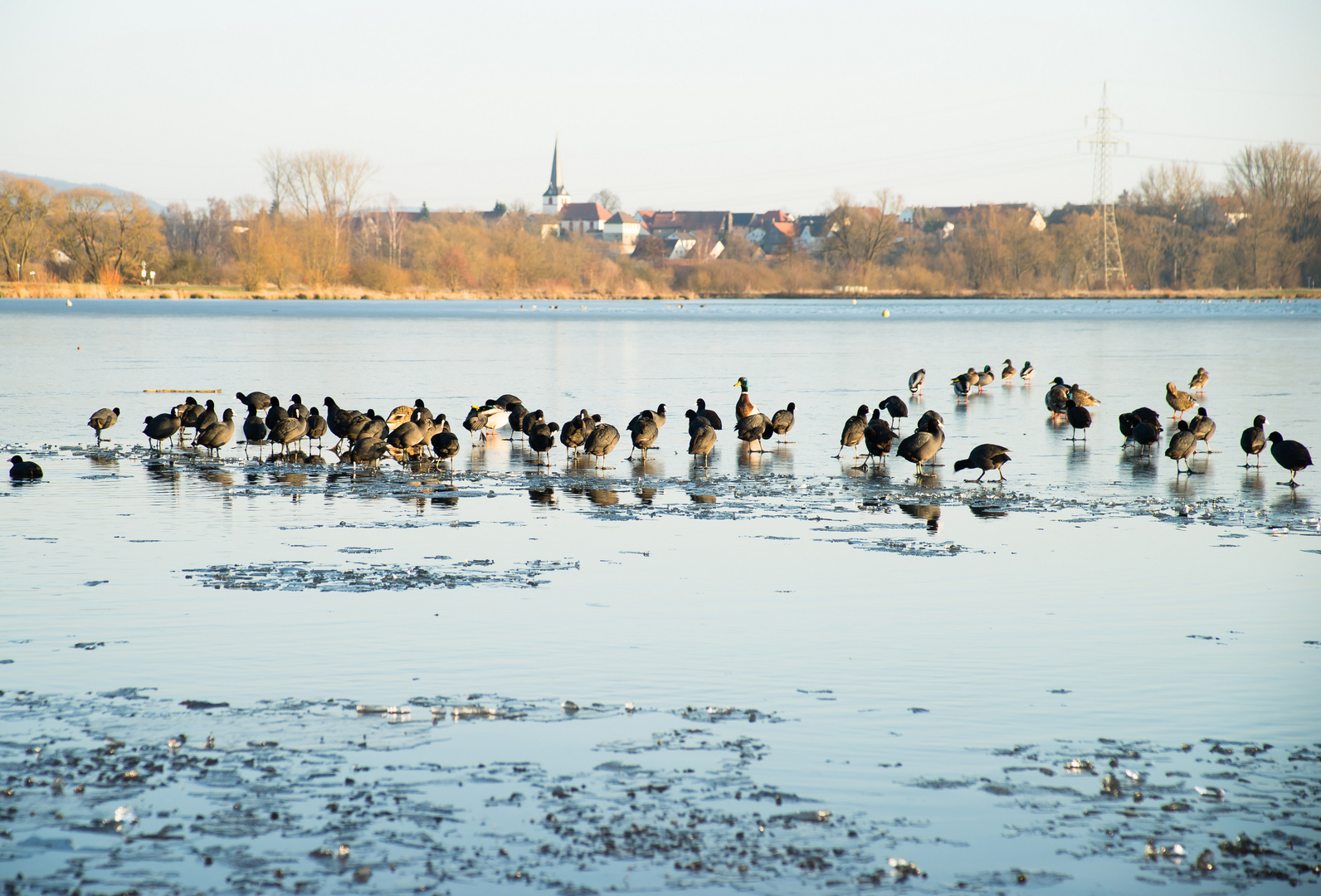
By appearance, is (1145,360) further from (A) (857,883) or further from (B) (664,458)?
(A) (857,883)

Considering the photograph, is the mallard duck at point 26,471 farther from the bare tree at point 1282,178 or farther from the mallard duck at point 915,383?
the bare tree at point 1282,178

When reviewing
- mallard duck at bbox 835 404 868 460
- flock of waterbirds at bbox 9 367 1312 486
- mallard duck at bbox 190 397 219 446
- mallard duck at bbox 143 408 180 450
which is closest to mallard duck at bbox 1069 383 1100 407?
flock of waterbirds at bbox 9 367 1312 486

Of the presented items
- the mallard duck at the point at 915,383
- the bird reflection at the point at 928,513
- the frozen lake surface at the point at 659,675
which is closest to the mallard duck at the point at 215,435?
the frozen lake surface at the point at 659,675

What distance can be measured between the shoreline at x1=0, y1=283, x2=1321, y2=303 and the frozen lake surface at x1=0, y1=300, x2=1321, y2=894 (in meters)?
77.6

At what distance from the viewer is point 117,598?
845 centimetres

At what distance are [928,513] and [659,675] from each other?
242 inches

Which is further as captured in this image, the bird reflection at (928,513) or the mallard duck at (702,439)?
the mallard duck at (702,439)

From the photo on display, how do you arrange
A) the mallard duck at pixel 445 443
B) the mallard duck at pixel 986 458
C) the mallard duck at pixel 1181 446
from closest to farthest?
the mallard duck at pixel 986 458, the mallard duck at pixel 1181 446, the mallard duck at pixel 445 443

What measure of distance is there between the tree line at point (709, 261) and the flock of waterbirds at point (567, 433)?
81453mm

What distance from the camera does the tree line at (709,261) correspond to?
311 ft

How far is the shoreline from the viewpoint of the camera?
283 ft

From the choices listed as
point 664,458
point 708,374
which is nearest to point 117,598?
point 664,458

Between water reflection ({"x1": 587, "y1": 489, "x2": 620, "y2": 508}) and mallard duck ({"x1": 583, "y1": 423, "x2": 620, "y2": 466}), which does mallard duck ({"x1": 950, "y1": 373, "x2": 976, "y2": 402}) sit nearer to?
mallard duck ({"x1": 583, "y1": 423, "x2": 620, "y2": 466})

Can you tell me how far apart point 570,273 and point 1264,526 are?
341 ft
